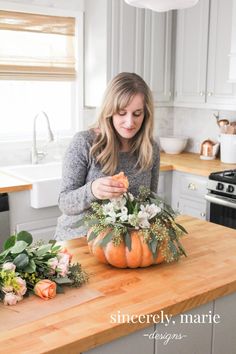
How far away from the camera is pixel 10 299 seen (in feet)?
4.57

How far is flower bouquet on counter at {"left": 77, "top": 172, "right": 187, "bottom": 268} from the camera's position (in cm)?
161

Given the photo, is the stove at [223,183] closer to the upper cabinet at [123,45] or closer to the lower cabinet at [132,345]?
the upper cabinet at [123,45]

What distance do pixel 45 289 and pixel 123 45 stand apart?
2.67 m

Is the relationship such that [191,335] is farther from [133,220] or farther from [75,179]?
[75,179]

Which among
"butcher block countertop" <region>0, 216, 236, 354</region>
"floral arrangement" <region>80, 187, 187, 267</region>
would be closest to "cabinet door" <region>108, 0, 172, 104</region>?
"butcher block countertop" <region>0, 216, 236, 354</region>

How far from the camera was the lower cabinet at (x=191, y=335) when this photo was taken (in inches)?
54.3

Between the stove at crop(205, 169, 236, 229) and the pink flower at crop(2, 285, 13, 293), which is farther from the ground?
the pink flower at crop(2, 285, 13, 293)

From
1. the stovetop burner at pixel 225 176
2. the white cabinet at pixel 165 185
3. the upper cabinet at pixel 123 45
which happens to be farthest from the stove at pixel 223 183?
the upper cabinet at pixel 123 45

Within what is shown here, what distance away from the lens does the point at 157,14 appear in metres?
3.92

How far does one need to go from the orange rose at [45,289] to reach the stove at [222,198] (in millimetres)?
2029

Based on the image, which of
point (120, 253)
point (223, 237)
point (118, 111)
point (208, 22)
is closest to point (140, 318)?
point (120, 253)

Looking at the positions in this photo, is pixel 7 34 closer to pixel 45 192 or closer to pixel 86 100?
pixel 86 100

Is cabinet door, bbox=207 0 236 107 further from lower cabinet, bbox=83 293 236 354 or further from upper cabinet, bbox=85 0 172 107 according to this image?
lower cabinet, bbox=83 293 236 354

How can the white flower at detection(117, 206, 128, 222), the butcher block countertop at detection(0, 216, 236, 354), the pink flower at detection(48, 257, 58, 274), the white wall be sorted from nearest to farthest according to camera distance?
the butcher block countertop at detection(0, 216, 236, 354) < the pink flower at detection(48, 257, 58, 274) < the white flower at detection(117, 206, 128, 222) < the white wall
